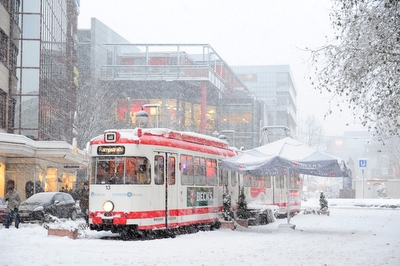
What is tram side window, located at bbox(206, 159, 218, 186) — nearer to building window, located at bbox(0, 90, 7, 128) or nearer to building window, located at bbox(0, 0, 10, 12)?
building window, located at bbox(0, 90, 7, 128)

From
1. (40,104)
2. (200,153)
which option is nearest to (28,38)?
(40,104)

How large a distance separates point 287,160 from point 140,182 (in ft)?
17.6

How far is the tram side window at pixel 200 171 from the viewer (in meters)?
21.3

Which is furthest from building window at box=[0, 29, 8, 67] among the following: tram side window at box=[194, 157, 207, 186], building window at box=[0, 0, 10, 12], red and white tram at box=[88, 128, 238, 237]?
red and white tram at box=[88, 128, 238, 237]

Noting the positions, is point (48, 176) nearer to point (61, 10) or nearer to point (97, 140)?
point (61, 10)

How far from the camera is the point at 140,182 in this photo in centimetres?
1845

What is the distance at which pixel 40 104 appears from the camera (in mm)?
38750

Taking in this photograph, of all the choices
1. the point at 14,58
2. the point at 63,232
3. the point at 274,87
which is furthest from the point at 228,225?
the point at 274,87

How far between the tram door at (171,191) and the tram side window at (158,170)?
0.26 m

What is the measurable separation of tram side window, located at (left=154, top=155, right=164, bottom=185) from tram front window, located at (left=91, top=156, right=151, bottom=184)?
1.01 ft

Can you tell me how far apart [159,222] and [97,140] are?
3.17 metres

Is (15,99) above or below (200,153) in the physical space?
above

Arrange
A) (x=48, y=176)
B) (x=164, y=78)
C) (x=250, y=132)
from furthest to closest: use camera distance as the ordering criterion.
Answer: (x=250, y=132), (x=164, y=78), (x=48, y=176)

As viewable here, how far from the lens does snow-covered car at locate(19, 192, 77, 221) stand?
25625mm
